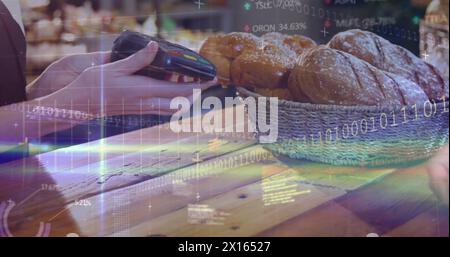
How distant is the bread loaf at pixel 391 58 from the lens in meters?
1.47

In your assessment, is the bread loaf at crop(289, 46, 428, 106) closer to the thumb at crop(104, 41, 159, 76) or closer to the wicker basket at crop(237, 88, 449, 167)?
the wicker basket at crop(237, 88, 449, 167)

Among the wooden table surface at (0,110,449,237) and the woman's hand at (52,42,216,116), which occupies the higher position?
the woman's hand at (52,42,216,116)

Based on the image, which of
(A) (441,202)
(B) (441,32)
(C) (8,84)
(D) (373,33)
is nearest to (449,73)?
(B) (441,32)


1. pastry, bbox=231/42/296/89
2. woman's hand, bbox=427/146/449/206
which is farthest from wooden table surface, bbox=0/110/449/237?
pastry, bbox=231/42/296/89

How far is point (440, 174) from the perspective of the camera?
1.48 metres

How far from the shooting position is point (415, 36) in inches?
57.9

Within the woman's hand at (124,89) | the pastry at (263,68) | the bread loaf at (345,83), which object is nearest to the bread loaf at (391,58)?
the bread loaf at (345,83)

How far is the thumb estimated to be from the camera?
1665 mm

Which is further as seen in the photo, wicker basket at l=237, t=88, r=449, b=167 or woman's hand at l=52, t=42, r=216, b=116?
woman's hand at l=52, t=42, r=216, b=116

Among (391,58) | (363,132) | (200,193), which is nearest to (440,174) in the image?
(363,132)

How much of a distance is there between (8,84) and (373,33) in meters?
1.29

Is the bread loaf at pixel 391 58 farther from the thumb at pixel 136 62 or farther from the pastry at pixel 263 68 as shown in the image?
the thumb at pixel 136 62

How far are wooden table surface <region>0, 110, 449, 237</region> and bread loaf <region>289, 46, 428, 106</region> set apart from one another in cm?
21

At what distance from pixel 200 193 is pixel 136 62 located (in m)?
0.49
